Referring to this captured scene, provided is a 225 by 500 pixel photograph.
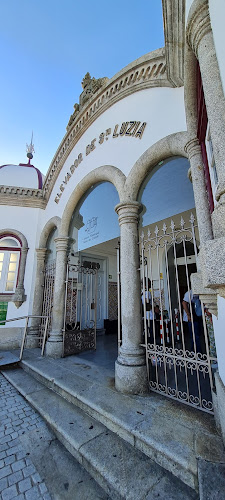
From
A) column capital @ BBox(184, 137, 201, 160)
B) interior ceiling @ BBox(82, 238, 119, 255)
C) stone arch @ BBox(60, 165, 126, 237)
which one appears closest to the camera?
column capital @ BBox(184, 137, 201, 160)

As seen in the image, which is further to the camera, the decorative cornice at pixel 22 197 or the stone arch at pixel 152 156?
the decorative cornice at pixel 22 197

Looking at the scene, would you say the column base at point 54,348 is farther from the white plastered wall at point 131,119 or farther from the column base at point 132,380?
the white plastered wall at point 131,119

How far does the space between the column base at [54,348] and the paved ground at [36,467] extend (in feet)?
6.38

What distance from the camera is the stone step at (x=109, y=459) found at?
1557mm

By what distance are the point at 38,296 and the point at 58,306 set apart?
1.51 m

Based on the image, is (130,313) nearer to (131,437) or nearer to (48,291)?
(131,437)

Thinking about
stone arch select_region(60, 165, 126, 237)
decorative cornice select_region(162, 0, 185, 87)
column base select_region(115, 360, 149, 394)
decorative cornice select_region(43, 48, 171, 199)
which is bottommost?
column base select_region(115, 360, 149, 394)

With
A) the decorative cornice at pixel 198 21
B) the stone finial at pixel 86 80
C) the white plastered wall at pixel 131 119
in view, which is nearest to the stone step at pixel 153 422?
the decorative cornice at pixel 198 21

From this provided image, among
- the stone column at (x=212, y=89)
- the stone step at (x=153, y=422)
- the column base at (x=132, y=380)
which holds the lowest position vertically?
the stone step at (x=153, y=422)

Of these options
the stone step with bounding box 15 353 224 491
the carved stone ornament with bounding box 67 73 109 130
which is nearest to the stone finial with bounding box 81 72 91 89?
the carved stone ornament with bounding box 67 73 109 130

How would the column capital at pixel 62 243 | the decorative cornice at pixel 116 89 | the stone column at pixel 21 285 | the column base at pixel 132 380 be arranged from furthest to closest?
the stone column at pixel 21 285
the column capital at pixel 62 243
the decorative cornice at pixel 116 89
the column base at pixel 132 380

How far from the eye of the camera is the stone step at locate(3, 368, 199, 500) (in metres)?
1.56

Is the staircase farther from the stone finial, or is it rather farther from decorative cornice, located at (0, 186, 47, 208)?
the stone finial

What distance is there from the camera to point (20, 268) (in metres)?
6.40
